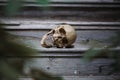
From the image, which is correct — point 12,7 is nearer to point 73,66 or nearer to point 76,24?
point 73,66

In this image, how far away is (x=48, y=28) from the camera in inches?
111

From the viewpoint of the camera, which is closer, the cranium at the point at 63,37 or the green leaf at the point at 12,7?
the green leaf at the point at 12,7

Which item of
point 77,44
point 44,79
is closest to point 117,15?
point 77,44

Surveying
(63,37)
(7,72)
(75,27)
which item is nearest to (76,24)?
(75,27)

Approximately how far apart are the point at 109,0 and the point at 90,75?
92cm

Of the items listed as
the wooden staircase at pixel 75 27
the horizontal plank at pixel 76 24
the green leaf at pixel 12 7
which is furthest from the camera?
the horizontal plank at pixel 76 24

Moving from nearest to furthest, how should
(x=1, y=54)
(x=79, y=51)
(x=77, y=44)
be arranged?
(x=1, y=54), (x=79, y=51), (x=77, y=44)

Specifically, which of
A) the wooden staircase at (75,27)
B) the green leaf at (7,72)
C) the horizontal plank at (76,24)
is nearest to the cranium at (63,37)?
the wooden staircase at (75,27)

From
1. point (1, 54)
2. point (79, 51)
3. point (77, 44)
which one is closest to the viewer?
point (1, 54)

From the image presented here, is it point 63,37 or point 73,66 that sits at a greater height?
point 63,37

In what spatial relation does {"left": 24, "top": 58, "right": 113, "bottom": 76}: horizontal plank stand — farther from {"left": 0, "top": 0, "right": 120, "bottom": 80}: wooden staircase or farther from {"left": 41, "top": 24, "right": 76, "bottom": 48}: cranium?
{"left": 41, "top": 24, "right": 76, "bottom": 48}: cranium

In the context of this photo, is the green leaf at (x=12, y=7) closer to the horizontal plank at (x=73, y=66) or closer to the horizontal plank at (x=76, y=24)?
the horizontal plank at (x=73, y=66)

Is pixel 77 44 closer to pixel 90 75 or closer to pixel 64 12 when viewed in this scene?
pixel 90 75

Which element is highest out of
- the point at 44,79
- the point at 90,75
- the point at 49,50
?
the point at 44,79
